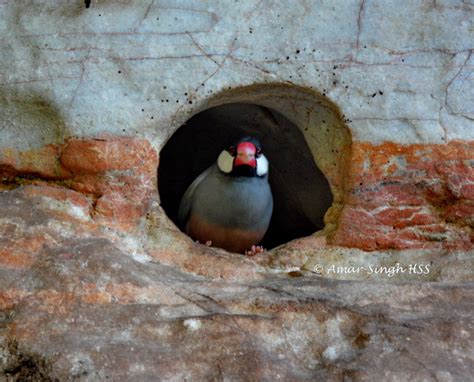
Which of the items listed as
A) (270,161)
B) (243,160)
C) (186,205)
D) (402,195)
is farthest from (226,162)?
(402,195)

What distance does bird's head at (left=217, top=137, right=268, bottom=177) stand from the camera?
15.2 ft

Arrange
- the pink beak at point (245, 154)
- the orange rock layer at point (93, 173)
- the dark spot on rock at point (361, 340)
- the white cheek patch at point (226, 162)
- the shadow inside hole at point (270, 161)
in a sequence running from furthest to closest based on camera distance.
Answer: the shadow inside hole at point (270, 161) → the white cheek patch at point (226, 162) → the pink beak at point (245, 154) → the orange rock layer at point (93, 173) → the dark spot on rock at point (361, 340)

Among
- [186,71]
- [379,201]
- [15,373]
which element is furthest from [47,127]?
[379,201]

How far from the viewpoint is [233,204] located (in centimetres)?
468

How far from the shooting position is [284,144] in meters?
5.23

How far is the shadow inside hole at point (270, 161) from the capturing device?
5109 millimetres

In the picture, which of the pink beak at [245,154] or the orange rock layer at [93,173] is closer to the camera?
the orange rock layer at [93,173]

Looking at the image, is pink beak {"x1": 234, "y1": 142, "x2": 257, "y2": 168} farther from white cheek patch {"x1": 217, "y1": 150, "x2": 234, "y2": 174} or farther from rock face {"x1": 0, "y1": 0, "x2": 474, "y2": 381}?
rock face {"x1": 0, "y1": 0, "x2": 474, "y2": 381}

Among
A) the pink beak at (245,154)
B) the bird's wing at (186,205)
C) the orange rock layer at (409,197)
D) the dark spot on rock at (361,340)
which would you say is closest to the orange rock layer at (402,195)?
the orange rock layer at (409,197)

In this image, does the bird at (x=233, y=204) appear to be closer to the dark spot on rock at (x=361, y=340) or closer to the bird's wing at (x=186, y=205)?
the bird's wing at (x=186, y=205)

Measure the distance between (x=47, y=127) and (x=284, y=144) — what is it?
230 cm

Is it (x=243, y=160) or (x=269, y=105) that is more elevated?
(x=269, y=105)

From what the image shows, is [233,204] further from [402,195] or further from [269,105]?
[402,195]

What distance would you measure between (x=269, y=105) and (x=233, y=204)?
35.2 inches
